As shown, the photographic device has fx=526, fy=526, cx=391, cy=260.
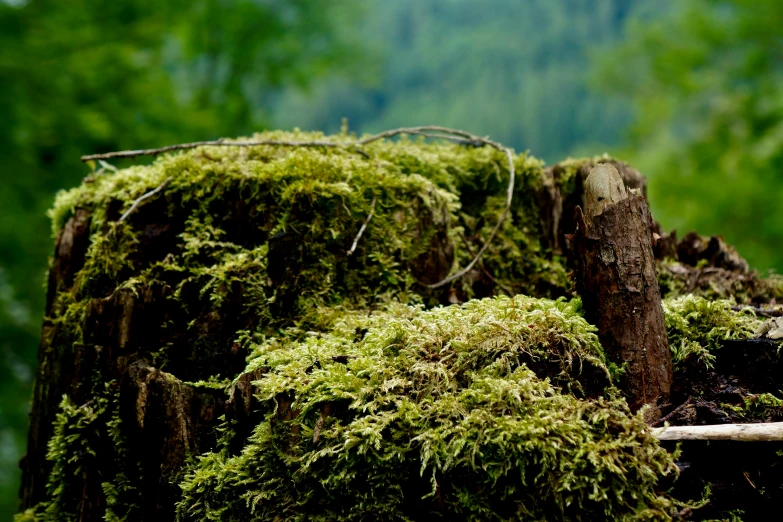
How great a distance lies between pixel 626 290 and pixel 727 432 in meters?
0.50

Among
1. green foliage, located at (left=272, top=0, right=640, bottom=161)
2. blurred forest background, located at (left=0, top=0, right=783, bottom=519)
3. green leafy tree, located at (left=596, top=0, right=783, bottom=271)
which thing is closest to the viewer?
blurred forest background, located at (left=0, top=0, right=783, bottom=519)

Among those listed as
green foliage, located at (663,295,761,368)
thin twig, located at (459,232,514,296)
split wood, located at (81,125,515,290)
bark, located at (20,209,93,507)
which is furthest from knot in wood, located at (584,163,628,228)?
bark, located at (20,209,93,507)

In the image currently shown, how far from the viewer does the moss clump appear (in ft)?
4.77

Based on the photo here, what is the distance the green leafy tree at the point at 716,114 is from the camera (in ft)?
34.0

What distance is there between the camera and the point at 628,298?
1776 mm

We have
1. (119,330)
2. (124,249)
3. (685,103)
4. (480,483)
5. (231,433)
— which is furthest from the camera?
(685,103)

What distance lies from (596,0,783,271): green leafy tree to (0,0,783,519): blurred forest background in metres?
0.04

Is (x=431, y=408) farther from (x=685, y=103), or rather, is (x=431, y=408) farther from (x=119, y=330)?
(x=685, y=103)

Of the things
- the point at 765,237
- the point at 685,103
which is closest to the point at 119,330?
the point at 765,237

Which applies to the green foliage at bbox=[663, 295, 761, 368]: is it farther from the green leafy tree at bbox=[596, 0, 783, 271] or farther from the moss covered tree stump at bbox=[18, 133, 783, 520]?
the green leafy tree at bbox=[596, 0, 783, 271]

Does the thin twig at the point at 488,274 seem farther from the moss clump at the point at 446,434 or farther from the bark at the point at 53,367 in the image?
the bark at the point at 53,367

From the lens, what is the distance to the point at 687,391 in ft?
5.88

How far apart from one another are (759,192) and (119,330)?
11.7 m

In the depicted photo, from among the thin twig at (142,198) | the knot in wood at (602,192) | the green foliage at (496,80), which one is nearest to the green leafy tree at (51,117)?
the thin twig at (142,198)
